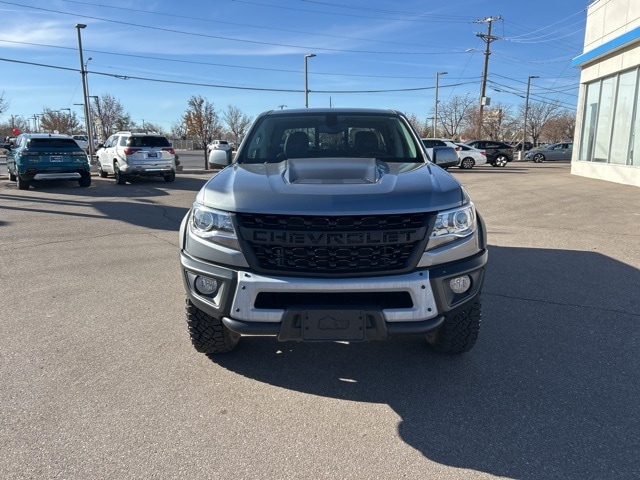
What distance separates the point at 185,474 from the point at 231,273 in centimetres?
108

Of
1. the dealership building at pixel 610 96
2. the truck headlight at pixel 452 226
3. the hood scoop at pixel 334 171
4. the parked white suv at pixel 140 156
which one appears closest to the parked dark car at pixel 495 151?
the dealership building at pixel 610 96

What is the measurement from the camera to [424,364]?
3494 millimetres

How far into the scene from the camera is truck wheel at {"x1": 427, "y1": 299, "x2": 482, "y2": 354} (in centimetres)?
324

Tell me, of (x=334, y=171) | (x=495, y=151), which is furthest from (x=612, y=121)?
(x=334, y=171)

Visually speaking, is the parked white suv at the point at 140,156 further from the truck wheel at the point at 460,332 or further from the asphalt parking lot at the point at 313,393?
the truck wheel at the point at 460,332

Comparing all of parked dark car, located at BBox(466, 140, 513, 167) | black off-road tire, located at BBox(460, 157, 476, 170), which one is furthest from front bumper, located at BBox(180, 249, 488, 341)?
parked dark car, located at BBox(466, 140, 513, 167)

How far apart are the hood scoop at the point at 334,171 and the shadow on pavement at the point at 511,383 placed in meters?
1.36

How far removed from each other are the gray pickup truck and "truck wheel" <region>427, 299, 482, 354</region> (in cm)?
22

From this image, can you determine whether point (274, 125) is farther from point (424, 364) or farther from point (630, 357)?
point (630, 357)

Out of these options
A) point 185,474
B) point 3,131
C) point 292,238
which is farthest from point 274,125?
point 3,131

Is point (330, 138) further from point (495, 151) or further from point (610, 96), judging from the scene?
point (495, 151)

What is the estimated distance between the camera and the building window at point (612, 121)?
16.1 metres

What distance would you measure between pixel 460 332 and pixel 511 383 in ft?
1.52

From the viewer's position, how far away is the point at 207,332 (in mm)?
3326
